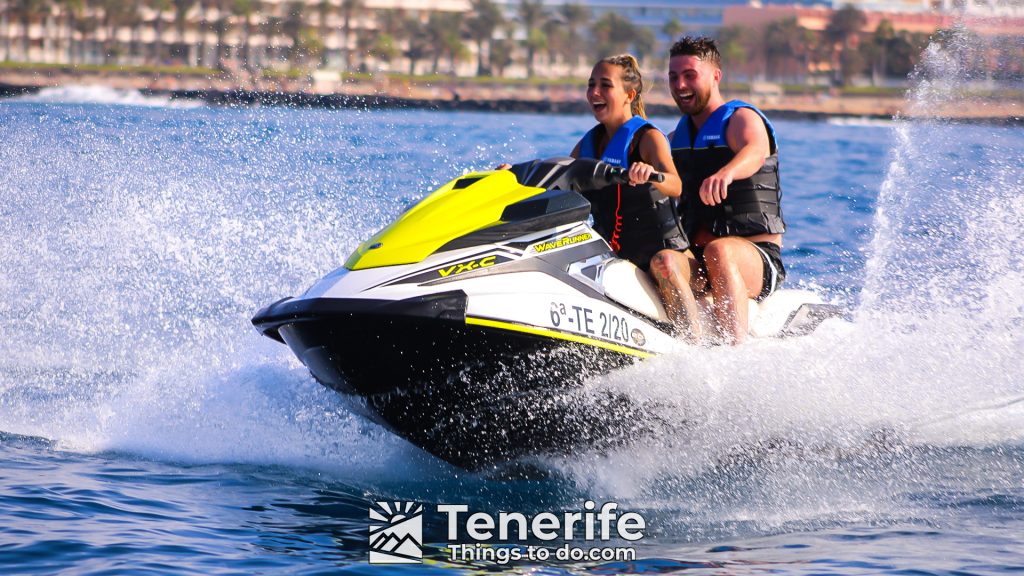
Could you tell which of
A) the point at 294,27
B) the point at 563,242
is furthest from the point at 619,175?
the point at 294,27

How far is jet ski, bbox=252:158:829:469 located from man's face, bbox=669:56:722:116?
75 cm

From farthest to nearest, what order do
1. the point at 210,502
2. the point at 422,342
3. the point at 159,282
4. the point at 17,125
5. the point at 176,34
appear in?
the point at 176,34 < the point at 17,125 < the point at 159,282 < the point at 210,502 < the point at 422,342

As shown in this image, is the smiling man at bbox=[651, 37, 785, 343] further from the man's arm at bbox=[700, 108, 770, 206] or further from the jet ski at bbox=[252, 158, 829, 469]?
the jet ski at bbox=[252, 158, 829, 469]

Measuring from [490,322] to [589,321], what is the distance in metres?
0.42

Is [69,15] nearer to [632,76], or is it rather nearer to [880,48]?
[880,48]

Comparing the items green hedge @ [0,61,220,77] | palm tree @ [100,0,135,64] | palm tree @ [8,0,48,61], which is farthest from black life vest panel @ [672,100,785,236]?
palm tree @ [8,0,48,61]

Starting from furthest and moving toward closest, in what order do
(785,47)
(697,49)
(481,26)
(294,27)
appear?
(481,26), (785,47), (294,27), (697,49)

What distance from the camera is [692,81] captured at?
507 cm

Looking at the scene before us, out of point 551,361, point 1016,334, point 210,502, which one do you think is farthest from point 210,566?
point 1016,334

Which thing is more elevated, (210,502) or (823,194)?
(823,194)

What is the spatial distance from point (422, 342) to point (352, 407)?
54cm

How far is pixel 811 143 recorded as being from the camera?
2962cm

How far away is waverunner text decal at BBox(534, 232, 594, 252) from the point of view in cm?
446

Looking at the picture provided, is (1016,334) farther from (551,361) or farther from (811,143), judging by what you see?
(811,143)
